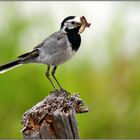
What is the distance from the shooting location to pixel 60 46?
789cm

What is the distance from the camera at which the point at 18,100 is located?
12.0 metres

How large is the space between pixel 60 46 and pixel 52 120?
182cm

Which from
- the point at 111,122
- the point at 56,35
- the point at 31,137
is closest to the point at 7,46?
the point at 111,122

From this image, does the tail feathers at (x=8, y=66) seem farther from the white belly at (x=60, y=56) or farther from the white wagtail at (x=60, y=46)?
the white belly at (x=60, y=56)

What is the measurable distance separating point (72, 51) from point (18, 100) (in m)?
4.22

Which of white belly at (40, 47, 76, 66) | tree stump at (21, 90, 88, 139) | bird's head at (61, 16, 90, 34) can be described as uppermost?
bird's head at (61, 16, 90, 34)

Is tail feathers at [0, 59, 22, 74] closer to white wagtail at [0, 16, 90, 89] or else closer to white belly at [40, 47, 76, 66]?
white wagtail at [0, 16, 90, 89]

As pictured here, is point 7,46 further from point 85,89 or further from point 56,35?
point 56,35

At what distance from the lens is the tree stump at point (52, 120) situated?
19.9 feet

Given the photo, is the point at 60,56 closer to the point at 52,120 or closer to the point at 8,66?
the point at 8,66

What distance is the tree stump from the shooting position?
606 cm

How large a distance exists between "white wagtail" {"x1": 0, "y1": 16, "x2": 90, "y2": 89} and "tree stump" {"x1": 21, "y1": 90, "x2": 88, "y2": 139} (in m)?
1.33

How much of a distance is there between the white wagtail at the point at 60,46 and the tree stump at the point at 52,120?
4.36ft

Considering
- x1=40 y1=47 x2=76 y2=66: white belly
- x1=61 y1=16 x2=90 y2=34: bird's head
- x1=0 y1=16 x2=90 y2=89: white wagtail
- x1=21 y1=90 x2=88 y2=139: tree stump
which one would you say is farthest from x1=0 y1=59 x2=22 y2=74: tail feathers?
x1=21 y1=90 x2=88 y2=139: tree stump
